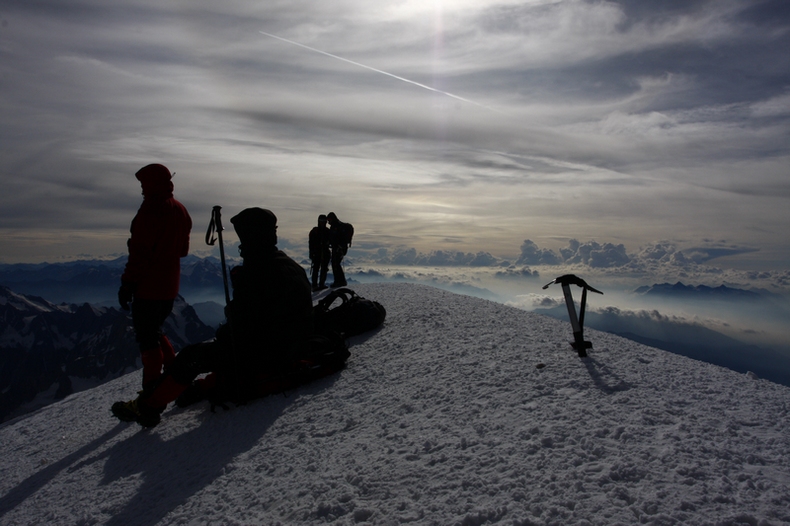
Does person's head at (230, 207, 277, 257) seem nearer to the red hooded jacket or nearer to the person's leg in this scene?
the red hooded jacket

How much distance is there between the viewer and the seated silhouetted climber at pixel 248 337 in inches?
198

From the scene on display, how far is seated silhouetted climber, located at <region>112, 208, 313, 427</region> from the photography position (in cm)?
504

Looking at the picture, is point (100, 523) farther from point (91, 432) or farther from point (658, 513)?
point (658, 513)

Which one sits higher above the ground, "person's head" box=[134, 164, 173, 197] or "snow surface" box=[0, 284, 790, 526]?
Answer: "person's head" box=[134, 164, 173, 197]

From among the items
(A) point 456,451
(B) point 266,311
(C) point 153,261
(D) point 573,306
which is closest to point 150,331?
(C) point 153,261

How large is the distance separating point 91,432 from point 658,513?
6679 mm

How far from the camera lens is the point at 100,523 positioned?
140 inches

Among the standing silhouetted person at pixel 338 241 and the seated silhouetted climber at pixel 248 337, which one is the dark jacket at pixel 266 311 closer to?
the seated silhouetted climber at pixel 248 337

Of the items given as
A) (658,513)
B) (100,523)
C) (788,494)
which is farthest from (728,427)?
(100,523)

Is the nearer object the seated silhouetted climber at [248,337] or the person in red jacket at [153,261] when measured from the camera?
the person in red jacket at [153,261]

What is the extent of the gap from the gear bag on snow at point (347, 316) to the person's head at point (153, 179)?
3014 millimetres

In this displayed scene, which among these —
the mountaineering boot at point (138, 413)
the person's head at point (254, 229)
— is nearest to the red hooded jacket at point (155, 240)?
the person's head at point (254, 229)

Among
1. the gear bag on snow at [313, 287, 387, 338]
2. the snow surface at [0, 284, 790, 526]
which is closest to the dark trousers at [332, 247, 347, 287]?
the gear bag on snow at [313, 287, 387, 338]

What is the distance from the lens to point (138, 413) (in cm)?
515
